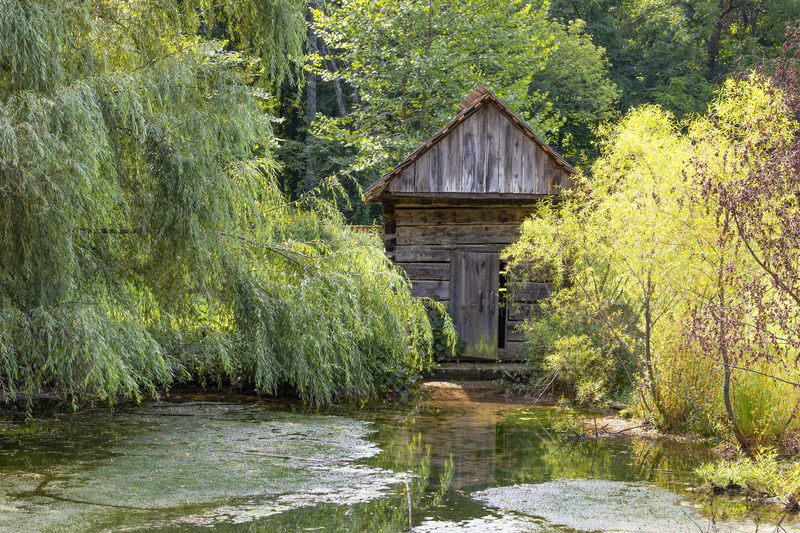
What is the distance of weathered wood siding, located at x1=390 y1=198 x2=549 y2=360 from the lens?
43.4 feet

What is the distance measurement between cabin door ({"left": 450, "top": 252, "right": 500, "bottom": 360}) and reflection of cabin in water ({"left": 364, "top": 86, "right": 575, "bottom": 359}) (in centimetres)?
2

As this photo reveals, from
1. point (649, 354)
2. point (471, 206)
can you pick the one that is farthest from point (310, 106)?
point (649, 354)

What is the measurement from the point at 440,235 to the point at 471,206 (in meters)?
0.77

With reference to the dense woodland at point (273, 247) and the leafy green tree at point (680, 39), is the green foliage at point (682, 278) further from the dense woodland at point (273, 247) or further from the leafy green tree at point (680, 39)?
the leafy green tree at point (680, 39)

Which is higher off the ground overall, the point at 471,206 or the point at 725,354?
the point at 471,206

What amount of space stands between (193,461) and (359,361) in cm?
341

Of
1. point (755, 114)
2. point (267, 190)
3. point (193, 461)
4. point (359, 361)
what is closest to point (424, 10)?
point (267, 190)

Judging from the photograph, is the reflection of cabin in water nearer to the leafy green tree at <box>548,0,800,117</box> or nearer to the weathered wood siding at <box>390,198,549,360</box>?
Result: the weathered wood siding at <box>390,198,549,360</box>

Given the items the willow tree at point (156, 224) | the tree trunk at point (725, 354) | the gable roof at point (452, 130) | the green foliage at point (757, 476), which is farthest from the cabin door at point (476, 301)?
the green foliage at point (757, 476)

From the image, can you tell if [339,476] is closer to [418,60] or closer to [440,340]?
[440,340]

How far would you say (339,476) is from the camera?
6.35m

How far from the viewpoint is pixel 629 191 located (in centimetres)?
851

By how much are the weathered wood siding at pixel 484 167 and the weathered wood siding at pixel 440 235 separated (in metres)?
0.55

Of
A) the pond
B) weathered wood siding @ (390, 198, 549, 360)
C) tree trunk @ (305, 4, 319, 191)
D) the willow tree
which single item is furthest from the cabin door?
tree trunk @ (305, 4, 319, 191)
